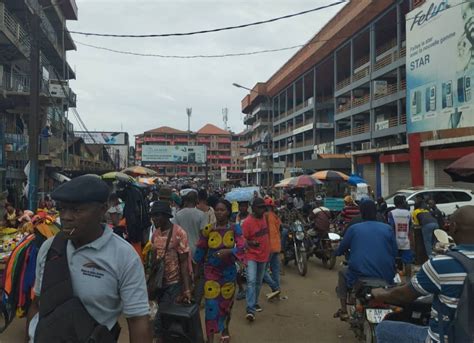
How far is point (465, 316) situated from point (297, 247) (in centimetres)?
701

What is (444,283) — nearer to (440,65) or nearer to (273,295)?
(273,295)

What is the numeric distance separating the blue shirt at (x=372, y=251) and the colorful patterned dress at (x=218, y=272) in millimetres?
1237

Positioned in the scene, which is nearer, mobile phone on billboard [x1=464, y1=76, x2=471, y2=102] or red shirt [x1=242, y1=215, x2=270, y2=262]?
red shirt [x1=242, y1=215, x2=270, y2=262]

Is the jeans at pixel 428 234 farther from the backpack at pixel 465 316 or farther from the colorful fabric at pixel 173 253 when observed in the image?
the backpack at pixel 465 316

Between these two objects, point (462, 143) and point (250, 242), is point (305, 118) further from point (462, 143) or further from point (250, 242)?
point (250, 242)

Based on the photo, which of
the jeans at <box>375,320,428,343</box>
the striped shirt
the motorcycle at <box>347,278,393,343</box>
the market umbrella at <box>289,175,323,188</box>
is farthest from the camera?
the market umbrella at <box>289,175,323,188</box>

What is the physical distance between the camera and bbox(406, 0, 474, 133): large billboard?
15.3m

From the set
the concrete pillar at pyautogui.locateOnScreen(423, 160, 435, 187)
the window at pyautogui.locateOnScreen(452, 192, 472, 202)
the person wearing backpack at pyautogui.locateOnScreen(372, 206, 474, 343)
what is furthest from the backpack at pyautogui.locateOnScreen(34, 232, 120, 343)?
the concrete pillar at pyautogui.locateOnScreen(423, 160, 435, 187)

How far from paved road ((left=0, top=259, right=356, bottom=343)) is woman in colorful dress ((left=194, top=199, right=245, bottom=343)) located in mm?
758

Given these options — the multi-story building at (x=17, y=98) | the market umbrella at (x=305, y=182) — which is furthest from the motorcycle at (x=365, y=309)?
the multi-story building at (x=17, y=98)

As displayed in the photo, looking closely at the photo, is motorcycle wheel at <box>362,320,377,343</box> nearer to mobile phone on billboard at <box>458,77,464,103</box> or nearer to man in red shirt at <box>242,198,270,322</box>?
man in red shirt at <box>242,198,270,322</box>

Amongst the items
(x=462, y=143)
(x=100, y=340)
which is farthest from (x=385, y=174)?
(x=100, y=340)

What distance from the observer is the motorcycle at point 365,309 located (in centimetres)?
397

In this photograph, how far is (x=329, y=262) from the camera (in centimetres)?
940
